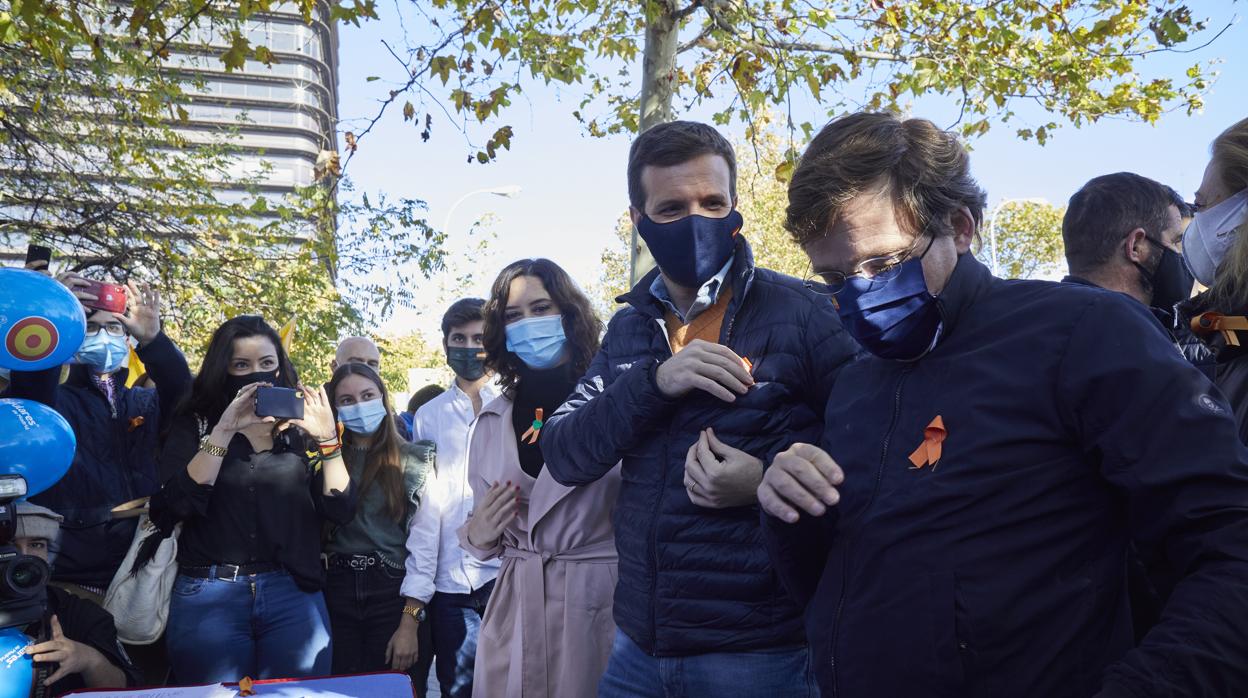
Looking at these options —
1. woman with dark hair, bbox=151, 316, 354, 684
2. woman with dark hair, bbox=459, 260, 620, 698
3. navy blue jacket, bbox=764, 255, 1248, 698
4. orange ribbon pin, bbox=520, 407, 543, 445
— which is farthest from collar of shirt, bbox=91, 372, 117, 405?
navy blue jacket, bbox=764, 255, 1248, 698

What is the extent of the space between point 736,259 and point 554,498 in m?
1.05

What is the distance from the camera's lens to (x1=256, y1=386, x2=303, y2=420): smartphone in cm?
403

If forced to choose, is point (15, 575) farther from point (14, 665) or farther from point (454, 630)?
point (454, 630)

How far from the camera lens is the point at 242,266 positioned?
35.7 ft

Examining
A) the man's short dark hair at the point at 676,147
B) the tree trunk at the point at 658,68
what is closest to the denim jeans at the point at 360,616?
the man's short dark hair at the point at 676,147

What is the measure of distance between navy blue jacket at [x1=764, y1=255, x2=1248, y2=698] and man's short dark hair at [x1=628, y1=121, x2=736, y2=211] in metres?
1.00

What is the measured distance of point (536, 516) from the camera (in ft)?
10.1

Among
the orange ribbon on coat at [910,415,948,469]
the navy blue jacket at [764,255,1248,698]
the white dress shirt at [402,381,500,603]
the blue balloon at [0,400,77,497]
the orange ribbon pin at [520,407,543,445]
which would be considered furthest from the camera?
the white dress shirt at [402,381,500,603]

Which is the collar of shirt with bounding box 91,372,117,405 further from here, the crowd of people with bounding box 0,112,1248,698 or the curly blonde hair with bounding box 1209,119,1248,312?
the curly blonde hair with bounding box 1209,119,1248,312

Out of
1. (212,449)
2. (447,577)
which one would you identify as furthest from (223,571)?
(447,577)

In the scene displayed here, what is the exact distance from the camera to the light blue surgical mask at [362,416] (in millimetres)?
4824

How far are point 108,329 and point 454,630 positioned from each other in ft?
7.62

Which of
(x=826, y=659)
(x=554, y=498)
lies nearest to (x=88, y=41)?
(x=554, y=498)

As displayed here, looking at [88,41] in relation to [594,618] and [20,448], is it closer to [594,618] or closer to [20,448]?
[20,448]
